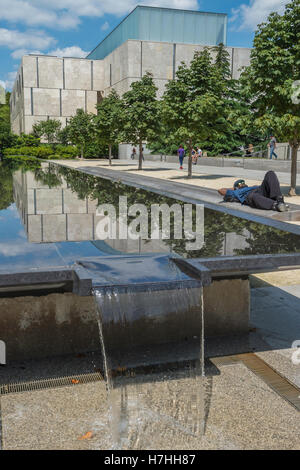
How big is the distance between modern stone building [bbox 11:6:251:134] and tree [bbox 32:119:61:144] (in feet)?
5.92

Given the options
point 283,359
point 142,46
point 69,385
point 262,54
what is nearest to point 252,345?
point 283,359

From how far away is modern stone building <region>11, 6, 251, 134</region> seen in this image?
49.3 m

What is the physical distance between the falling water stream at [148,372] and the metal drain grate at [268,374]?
331 mm

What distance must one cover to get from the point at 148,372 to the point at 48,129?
5655 cm

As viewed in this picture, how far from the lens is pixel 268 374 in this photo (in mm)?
4020

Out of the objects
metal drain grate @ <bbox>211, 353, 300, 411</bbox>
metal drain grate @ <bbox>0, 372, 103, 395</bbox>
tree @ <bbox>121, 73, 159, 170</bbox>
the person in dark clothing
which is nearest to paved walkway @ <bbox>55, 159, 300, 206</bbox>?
tree @ <bbox>121, 73, 159, 170</bbox>

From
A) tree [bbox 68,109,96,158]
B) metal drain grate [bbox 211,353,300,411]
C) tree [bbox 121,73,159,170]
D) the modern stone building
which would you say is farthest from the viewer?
the modern stone building

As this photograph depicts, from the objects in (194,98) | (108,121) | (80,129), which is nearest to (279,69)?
(194,98)

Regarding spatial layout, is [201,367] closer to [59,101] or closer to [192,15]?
[192,15]

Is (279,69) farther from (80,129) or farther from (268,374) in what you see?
(80,129)

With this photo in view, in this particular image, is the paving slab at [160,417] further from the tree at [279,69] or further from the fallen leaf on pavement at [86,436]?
the tree at [279,69]

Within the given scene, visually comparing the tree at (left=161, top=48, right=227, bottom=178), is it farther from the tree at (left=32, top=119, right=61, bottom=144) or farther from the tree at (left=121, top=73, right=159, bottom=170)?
the tree at (left=32, top=119, right=61, bottom=144)
